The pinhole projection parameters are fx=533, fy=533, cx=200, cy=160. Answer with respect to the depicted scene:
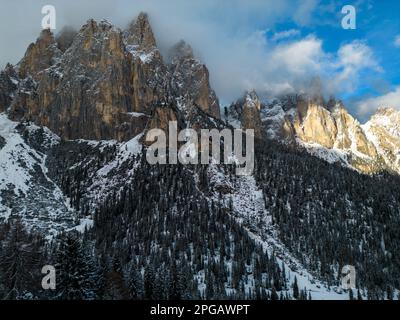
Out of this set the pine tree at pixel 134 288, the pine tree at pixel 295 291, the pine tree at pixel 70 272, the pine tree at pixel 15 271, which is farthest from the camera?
the pine tree at pixel 295 291

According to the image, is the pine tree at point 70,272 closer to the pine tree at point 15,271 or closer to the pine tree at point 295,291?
the pine tree at point 15,271

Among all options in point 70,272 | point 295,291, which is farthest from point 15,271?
point 295,291

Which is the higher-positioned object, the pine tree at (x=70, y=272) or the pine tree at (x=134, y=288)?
the pine tree at (x=70, y=272)

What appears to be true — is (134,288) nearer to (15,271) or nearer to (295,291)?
(15,271)

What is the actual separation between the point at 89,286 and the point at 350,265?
5676 inches

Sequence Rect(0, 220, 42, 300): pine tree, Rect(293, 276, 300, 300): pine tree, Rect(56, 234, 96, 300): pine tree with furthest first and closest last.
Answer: Rect(293, 276, 300, 300): pine tree < Rect(56, 234, 96, 300): pine tree < Rect(0, 220, 42, 300): pine tree

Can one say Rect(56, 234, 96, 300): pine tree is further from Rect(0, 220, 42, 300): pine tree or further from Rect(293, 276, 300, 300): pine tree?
Rect(293, 276, 300, 300): pine tree

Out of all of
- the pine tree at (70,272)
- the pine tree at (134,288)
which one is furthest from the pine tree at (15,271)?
the pine tree at (134,288)

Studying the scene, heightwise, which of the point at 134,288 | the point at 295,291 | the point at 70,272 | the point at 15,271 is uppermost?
the point at 15,271

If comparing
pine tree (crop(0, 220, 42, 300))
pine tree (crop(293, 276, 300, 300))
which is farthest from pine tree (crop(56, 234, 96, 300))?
pine tree (crop(293, 276, 300, 300))
